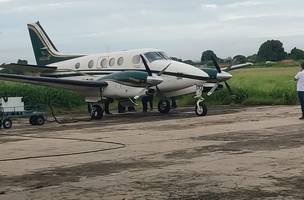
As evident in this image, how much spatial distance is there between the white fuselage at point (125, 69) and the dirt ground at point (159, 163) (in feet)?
18.8

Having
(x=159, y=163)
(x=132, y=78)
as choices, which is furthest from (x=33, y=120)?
(x=159, y=163)

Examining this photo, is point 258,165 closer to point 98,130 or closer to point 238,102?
point 98,130

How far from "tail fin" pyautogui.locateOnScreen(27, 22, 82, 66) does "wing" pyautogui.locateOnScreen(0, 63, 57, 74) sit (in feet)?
9.05

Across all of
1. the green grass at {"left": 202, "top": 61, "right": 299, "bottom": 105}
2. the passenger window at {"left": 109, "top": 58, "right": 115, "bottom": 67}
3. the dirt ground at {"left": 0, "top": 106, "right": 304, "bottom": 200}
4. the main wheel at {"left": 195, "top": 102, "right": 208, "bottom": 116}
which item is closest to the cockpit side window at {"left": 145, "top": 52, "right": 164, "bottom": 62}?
the passenger window at {"left": 109, "top": 58, "right": 115, "bottom": 67}

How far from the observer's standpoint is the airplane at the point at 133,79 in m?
22.0

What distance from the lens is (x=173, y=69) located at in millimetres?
22375

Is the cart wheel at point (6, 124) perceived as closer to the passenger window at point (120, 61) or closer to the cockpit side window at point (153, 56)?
the passenger window at point (120, 61)

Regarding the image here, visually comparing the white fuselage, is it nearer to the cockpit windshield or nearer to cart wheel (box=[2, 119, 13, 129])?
the cockpit windshield

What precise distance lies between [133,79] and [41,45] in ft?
34.8

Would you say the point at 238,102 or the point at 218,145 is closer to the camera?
the point at 218,145

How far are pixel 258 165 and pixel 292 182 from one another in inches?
60.3

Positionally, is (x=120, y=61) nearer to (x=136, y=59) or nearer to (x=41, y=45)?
(x=136, y=59)

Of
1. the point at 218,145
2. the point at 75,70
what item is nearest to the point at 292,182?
the point at 218,145

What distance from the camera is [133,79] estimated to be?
21.9m
